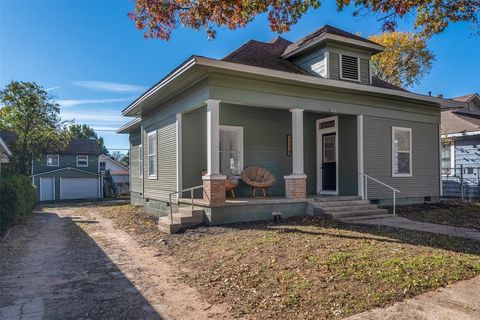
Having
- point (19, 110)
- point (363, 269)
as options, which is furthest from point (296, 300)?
point (19, 110)

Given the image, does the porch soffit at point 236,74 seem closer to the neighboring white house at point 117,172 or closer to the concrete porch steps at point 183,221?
the concrete porch steps at point 183,221

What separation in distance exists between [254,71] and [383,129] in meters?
5.41

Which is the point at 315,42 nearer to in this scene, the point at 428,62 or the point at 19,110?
the point at 428,62

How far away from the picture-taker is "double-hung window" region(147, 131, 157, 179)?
12.9 metres

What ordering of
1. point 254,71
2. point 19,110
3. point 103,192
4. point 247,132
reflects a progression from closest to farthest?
1. point 254,71
2. point 247,132
3. point 19,110
4. point 103,192

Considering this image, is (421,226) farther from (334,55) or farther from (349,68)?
(334,55)

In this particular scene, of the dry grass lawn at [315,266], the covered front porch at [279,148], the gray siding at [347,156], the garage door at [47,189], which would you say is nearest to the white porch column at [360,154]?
the covered front porch at [279,148]

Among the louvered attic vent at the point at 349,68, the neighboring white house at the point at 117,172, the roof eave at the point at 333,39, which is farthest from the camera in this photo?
the neighboring white house at the point at 117,172

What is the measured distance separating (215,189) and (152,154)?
518 cm

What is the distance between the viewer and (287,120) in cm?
1223

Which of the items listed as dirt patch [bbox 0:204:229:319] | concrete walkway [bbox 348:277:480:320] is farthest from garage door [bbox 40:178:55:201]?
concrete walkway [bbox 348:277:480:320]

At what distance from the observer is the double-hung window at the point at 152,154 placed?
12930 mm

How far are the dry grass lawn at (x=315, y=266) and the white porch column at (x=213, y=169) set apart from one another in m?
0.98

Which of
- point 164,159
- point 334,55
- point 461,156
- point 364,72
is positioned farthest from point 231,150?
point 461,156
